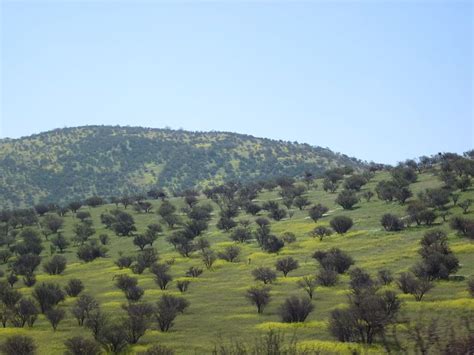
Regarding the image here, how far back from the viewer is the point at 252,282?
50906mm

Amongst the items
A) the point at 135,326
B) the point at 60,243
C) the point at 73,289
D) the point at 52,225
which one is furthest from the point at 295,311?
the point at 52,225

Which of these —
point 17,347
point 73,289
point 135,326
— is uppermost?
point 73,289

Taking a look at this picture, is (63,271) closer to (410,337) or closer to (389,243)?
(389,243)

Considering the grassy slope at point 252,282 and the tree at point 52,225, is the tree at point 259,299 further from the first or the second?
the tree at point 52,225

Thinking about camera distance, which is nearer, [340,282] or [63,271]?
[340,282]

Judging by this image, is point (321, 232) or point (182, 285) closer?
point (182, 285)

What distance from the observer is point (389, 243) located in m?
61.0

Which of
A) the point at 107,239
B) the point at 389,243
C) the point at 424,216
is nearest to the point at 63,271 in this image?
the point at 107,239

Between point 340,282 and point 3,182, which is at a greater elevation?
point 3,182

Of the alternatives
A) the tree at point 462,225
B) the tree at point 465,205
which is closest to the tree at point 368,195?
the tree at point 465,205

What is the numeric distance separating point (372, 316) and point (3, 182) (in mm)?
190164

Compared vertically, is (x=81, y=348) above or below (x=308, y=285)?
above

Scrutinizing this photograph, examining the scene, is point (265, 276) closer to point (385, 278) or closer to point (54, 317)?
point (385, 278)

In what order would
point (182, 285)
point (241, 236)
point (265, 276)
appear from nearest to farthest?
point (265, 276)
point (182, 285)
point (241, 236)
